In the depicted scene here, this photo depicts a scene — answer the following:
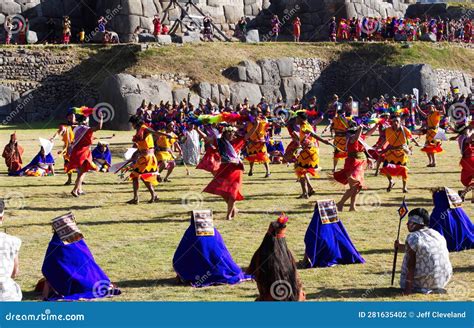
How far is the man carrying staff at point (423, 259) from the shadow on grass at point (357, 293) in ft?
0.74

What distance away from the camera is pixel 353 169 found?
16938mm

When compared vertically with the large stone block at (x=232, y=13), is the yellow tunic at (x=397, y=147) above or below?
below

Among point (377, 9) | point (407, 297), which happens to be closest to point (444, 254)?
point (407, 297)

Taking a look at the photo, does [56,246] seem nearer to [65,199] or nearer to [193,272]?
[193,272]

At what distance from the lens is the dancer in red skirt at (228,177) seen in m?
16.2

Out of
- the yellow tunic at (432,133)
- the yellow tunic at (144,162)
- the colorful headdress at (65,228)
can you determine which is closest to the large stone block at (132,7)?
the yellow tunic at (432,133)

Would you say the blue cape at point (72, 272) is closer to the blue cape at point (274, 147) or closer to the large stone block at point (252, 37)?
the blue cape at point (274, 147)

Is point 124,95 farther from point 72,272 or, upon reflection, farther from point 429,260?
point 429,260

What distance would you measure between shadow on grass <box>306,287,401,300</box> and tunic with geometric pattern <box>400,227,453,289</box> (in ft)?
0.80

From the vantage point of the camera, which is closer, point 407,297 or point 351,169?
point 407,297

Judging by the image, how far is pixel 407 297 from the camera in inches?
415

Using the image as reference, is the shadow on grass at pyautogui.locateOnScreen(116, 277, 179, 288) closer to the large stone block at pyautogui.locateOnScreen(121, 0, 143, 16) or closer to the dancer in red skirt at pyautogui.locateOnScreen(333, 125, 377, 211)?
the dancer in red skirt at pyautogui.locateOnScreen(333, 125, 377, 211)

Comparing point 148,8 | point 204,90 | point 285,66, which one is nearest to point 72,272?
point 204,90

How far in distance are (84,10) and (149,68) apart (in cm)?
1075
